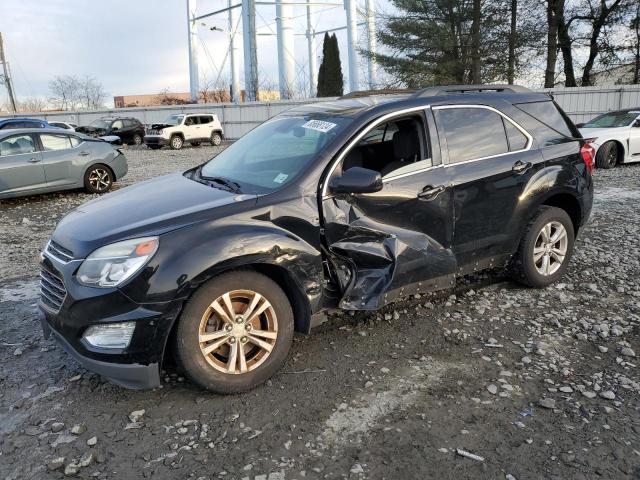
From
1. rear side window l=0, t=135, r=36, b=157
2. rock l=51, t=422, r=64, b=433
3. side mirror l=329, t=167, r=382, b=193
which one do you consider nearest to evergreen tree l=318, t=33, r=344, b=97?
rear side window l=0, t=135, r=36, b=157

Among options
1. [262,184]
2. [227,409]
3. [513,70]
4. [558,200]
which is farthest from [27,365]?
[513,70]

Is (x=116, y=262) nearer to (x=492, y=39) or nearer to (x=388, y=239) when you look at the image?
(x=388, y=239)

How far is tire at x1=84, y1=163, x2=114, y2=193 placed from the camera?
1134cm

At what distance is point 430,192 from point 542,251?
5.09 ft

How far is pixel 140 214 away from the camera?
3.41 m

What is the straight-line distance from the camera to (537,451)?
2.75 metres

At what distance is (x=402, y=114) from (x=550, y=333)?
6.62 feet

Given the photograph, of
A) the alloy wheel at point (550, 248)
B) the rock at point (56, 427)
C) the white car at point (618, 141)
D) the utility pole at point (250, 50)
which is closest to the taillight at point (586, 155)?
the alloy wheel at point (550, 248)

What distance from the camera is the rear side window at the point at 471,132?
13.8 ft

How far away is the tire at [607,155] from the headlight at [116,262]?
12.8 m

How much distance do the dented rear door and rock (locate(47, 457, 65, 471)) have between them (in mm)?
1888

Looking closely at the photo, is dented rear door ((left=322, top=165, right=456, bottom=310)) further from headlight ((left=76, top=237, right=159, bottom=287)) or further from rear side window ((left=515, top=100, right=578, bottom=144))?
rear side window ((left=515, top=100, right=578, bottom=144))

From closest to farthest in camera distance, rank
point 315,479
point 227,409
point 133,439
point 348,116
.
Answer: point 315,479
point 133,439
point 227,409
point 348,116

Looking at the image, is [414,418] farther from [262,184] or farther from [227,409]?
[262,184]
